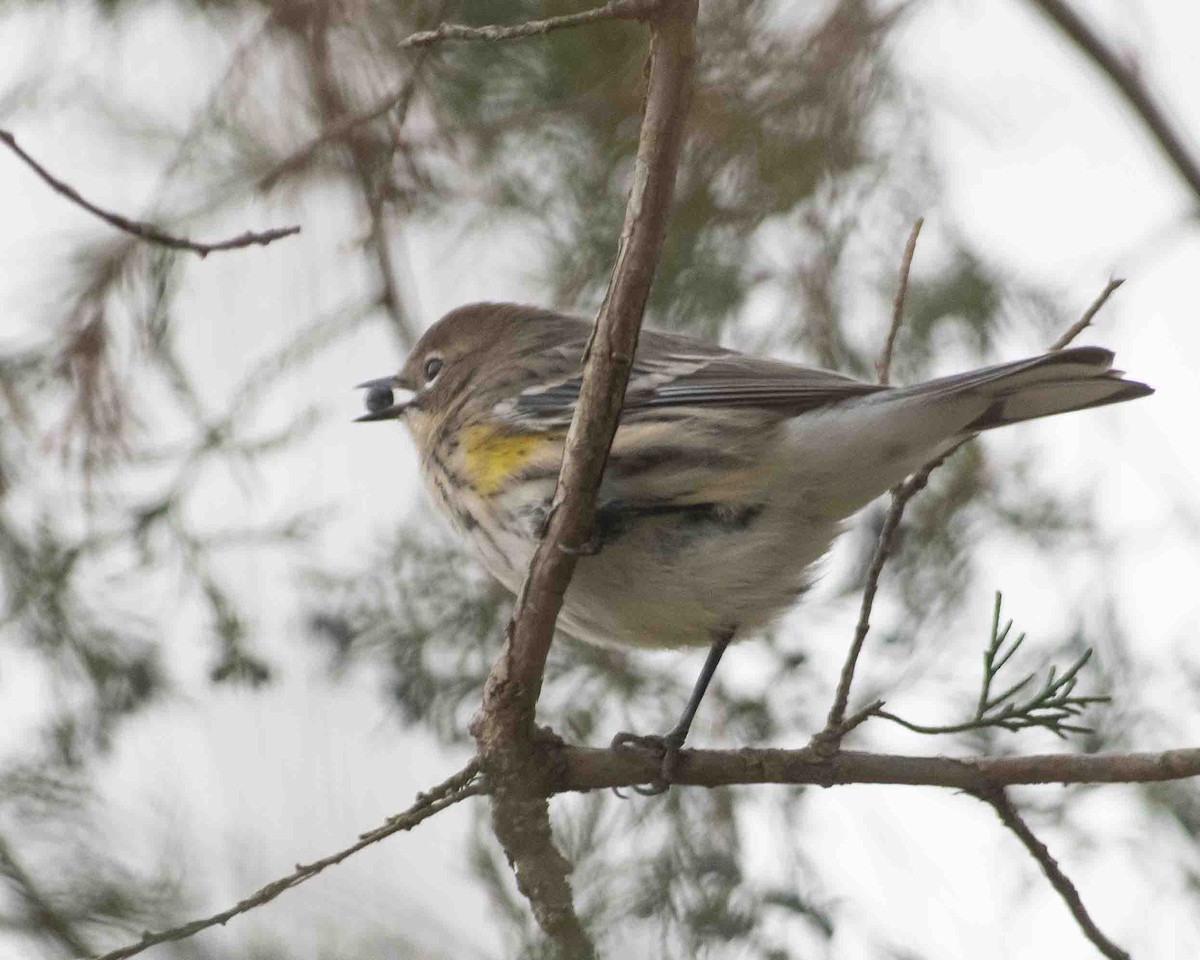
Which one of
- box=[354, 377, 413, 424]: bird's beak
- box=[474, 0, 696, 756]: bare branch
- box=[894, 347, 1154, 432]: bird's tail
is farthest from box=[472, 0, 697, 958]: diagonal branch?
box=[354, 377, 413, 424]: bird's beak

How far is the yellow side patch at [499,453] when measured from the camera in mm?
4660

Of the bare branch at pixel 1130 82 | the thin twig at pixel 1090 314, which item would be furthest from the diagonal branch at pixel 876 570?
the bare branch at pixel 1130 82

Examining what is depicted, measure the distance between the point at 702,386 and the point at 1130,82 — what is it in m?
1.80

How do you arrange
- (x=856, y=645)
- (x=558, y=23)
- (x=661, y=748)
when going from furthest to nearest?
(x=661, y=748)
(x=856, y=645)
(x=558, y=23)

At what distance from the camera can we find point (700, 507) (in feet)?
14.5

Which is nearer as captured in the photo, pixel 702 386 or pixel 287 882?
pixel 287 882

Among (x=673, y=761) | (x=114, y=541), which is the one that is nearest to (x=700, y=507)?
(x=673, y=761)

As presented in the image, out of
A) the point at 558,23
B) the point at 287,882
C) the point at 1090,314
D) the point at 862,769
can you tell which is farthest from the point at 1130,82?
the point at 287,882

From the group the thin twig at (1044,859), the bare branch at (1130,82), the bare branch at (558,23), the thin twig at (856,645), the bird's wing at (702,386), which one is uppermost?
the bare branch at (1130,82)

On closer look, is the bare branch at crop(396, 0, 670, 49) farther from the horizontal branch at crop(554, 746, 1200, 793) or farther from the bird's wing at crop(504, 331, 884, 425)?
the horizontal branch at crop(554, 746, 1200, 793)

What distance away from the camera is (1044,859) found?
369cm

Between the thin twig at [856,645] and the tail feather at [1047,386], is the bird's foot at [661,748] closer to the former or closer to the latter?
the thin twig at [856,645]

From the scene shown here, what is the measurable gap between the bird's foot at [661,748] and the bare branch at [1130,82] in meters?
2.39

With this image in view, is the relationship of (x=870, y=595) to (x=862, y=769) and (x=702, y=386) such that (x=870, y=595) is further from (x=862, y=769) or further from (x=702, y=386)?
(x=702, y=386)
